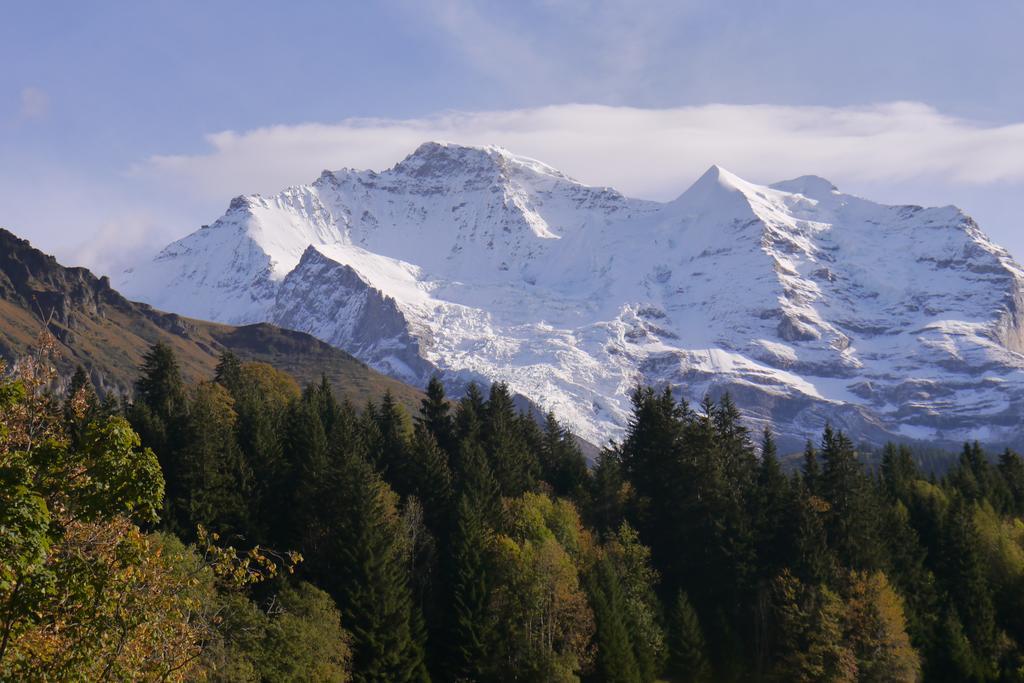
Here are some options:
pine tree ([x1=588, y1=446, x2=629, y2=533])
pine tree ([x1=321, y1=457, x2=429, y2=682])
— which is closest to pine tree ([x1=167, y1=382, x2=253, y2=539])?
pine tree ([x1=321, y1=457, x2=429, y2=682])

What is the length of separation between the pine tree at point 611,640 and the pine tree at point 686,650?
20.8ft

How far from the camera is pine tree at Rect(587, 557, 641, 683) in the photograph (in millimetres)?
76000

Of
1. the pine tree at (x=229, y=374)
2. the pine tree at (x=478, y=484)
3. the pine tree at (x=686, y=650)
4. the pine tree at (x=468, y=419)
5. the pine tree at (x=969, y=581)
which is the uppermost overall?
the pine tree at (x=229, y=374)

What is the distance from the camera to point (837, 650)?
82.4 meters

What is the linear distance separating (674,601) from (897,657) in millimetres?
18677

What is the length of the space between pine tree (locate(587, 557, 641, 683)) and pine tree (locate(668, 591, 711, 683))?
20.8ft

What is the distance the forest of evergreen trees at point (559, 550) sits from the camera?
234ft

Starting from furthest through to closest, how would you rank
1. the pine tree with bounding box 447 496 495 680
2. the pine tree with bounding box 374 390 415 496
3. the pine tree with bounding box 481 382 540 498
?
the pine tree with bounding box 481 382 540 498 → the pine tree with bounding box 374 390 415 496 → the pine tree with bounding box 447 496 495 680

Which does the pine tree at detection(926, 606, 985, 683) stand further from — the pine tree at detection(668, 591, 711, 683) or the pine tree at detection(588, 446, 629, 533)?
the pine tree at detection(588, 446, 629, 533)

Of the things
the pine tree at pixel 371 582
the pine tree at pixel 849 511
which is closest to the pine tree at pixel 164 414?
the pine tree at pixel 371 582

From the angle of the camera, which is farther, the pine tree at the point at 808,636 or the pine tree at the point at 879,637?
the pine tree at the point at 879,637

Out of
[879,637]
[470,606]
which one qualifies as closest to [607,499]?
[879,637]

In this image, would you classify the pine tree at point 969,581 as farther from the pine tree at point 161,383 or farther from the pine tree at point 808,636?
the pine tree at point 161,383

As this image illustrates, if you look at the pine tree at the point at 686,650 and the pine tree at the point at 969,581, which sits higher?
the pine tree at the point at 969,581
